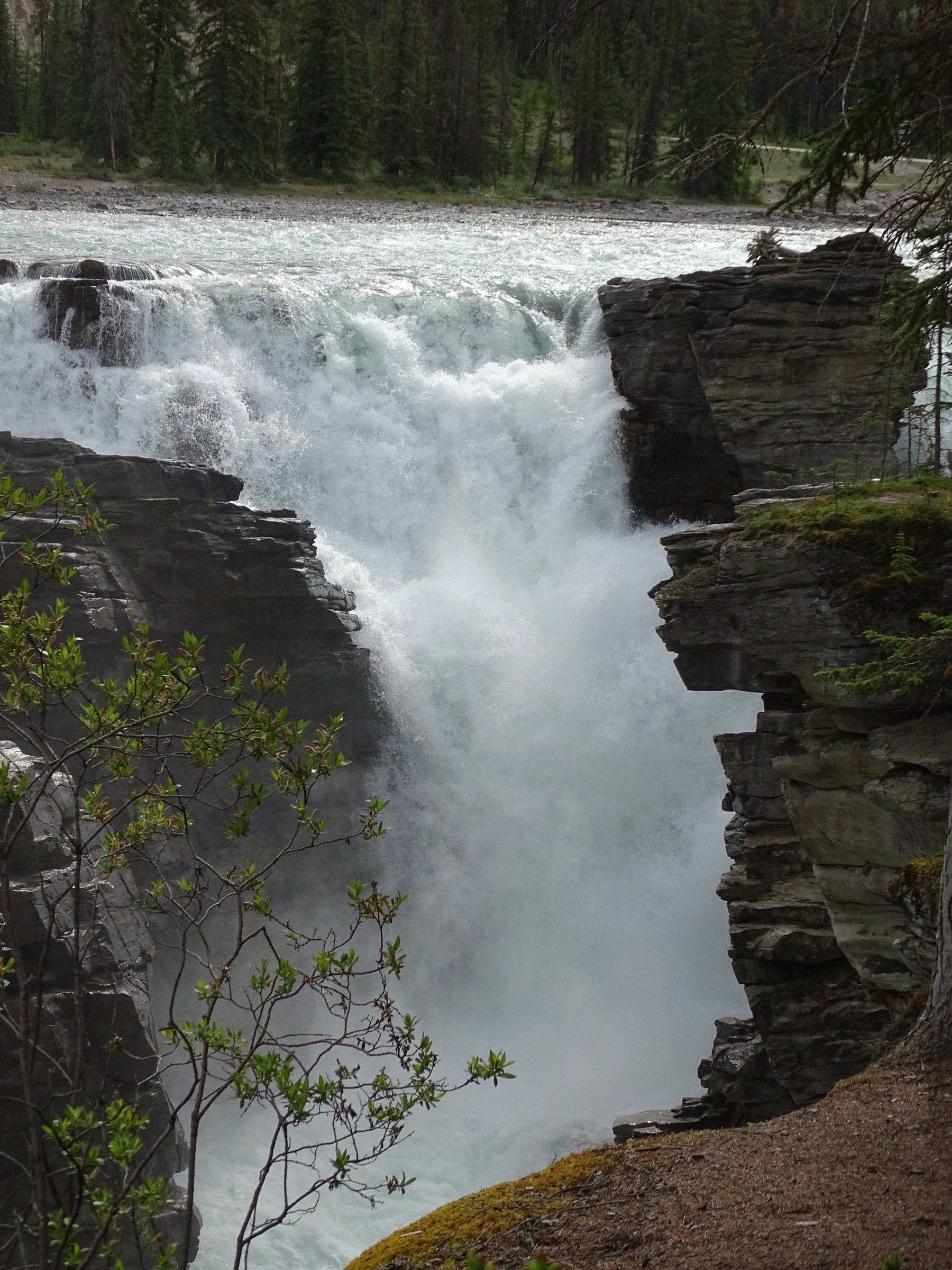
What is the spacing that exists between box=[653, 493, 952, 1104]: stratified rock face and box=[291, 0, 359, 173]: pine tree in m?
41.1

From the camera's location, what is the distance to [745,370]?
19438mm

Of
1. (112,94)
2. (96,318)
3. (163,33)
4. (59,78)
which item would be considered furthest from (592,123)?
(96,318)

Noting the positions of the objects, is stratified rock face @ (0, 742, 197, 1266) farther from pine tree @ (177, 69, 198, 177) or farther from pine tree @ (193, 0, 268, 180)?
pine tree @ (193, 0, 268, 180)

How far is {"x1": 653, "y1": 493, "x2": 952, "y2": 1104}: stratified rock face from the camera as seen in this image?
8.60m

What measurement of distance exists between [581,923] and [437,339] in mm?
11045

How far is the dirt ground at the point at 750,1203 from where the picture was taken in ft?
15.5

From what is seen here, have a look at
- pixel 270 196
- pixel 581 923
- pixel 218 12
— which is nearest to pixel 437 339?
Answer: pixel 581 923

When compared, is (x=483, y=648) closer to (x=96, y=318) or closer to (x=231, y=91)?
(x=96, y=318)

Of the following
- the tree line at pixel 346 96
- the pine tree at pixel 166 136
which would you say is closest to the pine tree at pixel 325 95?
the tree line at pixel 346 96

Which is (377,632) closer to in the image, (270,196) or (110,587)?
(110,587)

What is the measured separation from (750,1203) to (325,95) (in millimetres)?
48376

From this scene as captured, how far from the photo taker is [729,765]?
10.9 metres

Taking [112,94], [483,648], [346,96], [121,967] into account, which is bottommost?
[121,967]

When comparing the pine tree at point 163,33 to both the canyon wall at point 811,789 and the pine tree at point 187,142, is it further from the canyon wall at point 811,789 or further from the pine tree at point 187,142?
the canyon wall at point 811,789
